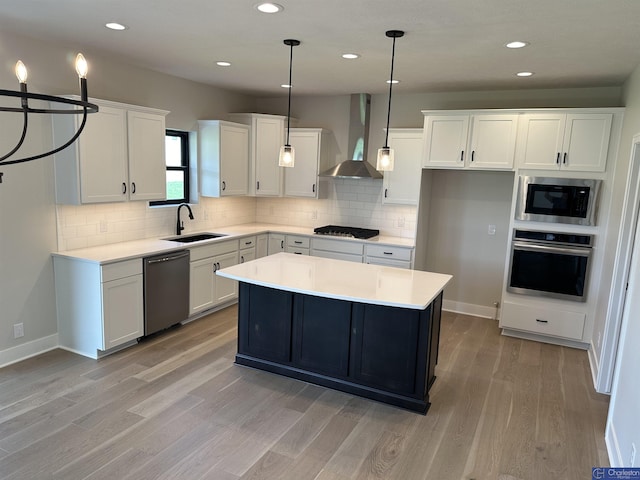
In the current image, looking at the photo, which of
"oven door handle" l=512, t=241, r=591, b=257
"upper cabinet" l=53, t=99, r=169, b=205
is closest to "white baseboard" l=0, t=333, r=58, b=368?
"upper cabinet" l=53, t=99, r=169, b=205

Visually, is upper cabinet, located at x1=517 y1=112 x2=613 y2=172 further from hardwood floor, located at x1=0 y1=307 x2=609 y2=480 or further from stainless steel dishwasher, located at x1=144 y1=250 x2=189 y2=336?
stainless steel dishwasher, located at x1=144 y1=250 x2=189 y2=336

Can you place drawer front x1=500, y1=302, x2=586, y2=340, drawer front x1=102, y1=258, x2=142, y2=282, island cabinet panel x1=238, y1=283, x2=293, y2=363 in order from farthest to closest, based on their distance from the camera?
drawer front x1=500, y1=302, x2=586, y2=340 < drawer front x1=102, y1=258, x2=142, y2=282 < island cabinet panel x1=238, y1=283, x2=293, y2=363

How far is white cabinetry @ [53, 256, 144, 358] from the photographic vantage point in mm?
3830

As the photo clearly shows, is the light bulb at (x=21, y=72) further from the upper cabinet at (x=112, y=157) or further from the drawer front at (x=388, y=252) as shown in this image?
the drawer front at (x=388, y=252)

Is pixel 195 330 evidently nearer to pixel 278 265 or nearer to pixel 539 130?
pixel 278 265

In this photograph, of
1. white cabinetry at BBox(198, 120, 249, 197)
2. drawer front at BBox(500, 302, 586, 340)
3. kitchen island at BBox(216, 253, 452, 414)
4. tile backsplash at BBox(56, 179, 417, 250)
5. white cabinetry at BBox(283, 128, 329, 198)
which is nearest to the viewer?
kitchen island at BBox(216, 253, 452, 414)

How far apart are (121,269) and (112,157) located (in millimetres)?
1029

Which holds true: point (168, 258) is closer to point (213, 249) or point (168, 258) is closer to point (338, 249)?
point (213, 249)

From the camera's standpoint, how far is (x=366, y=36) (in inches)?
126

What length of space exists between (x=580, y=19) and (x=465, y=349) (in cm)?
304

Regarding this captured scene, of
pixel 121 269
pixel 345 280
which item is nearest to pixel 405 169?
pixel 345 280

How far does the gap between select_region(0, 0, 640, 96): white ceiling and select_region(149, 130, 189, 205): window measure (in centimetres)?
84

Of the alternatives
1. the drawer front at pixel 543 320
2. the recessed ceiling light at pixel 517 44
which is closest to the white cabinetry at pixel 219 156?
the recessed ceiling light at pixel 517 44

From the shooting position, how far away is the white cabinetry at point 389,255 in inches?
205
